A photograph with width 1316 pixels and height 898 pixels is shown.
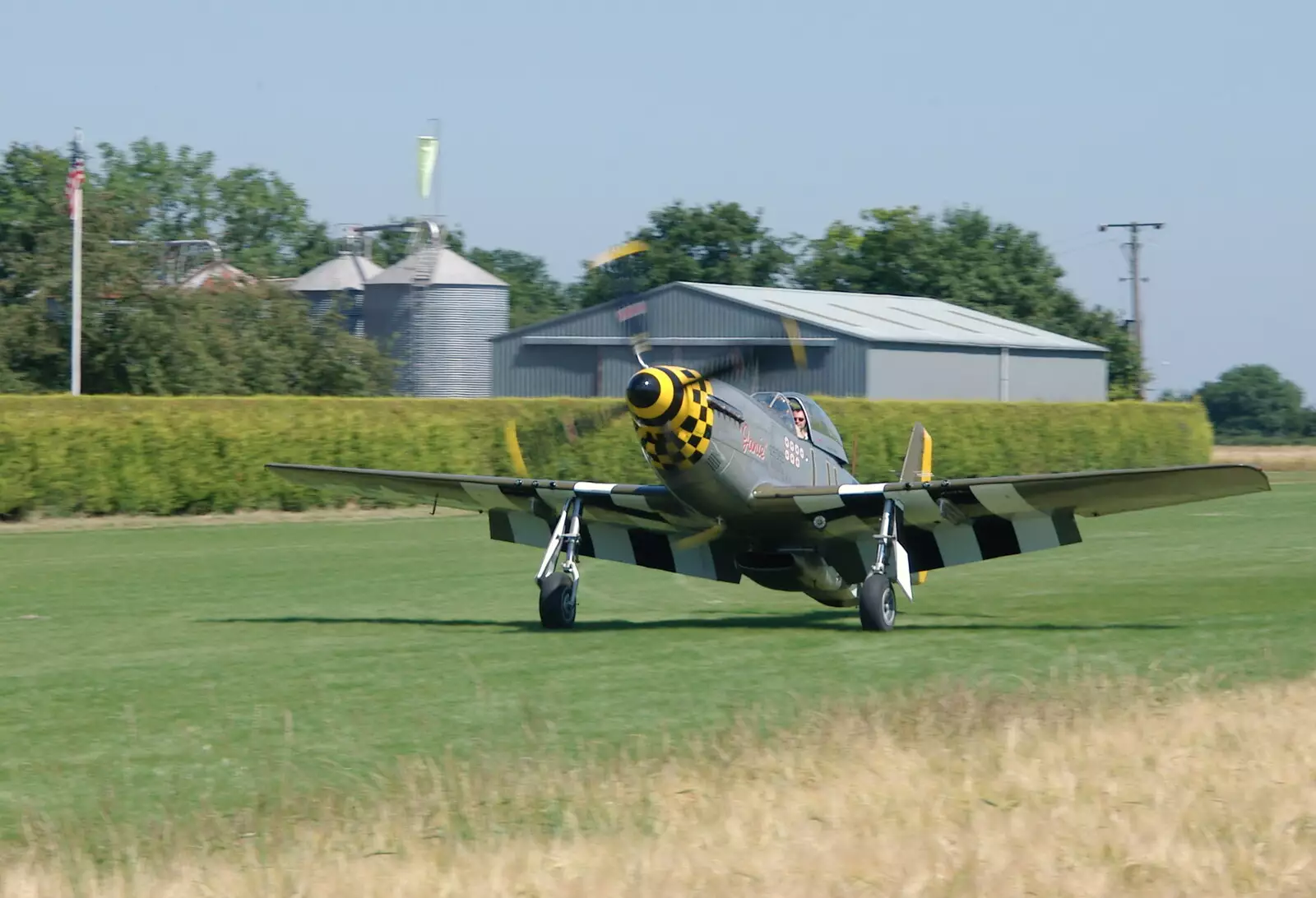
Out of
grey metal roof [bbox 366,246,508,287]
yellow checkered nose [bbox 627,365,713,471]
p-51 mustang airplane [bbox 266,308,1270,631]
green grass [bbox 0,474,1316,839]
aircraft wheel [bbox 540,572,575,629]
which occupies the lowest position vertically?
green grass [bbox 0,474,1316,839]

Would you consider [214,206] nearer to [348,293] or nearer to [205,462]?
[348,293]

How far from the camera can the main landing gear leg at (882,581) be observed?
610 inches

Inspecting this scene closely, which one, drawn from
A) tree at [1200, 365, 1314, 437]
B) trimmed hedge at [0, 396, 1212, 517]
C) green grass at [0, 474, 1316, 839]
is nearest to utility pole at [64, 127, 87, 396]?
trimmed hedge at [0, 396, 1212, 517]

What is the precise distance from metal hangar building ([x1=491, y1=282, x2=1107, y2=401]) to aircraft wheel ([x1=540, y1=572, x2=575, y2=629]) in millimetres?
36218

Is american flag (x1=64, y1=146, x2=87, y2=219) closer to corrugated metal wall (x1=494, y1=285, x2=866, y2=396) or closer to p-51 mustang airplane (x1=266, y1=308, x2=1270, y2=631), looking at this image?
corrugated metal wall (x1=494, y1=285, x2=866, y2=396)

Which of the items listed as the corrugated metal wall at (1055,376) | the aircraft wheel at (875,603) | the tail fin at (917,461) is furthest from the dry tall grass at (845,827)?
the corrugated metal wall at (1055,376)

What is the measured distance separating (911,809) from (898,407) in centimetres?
3845

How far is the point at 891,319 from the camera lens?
6012 centimetres

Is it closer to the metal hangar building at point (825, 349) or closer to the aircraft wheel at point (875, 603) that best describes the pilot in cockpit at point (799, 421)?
the aircraft wheel at point (875, 603)

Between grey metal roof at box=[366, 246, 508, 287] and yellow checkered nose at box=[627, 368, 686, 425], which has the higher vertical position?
grey metal roof at box=[366, 246, 508, 287]

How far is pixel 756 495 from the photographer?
1499cm

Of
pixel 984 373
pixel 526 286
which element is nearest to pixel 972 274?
pixel 984 373

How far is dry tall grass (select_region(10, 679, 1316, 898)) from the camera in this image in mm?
6480

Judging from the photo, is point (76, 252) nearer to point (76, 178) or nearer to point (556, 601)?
point (76, 178)
